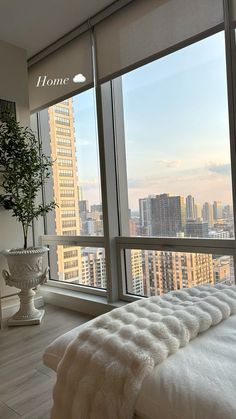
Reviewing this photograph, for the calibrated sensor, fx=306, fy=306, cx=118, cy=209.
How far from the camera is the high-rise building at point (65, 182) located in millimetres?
3514

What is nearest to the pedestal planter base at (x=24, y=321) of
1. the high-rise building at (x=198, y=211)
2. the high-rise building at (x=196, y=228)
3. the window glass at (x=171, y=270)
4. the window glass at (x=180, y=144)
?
the window glass at (x=171, y=270)

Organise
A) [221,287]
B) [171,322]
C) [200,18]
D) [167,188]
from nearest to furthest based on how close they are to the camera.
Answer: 1. [171,322]
2. [221,287]
3. [200,18]
4. [167,188]

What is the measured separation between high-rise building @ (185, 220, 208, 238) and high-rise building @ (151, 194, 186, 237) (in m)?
0.05

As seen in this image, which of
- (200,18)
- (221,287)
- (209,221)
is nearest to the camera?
(221,287)

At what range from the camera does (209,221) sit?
241 cm

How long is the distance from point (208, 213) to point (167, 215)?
38 cm

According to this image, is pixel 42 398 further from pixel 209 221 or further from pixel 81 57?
pixel 81 57

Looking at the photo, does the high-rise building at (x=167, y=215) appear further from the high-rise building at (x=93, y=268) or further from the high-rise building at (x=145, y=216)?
the high-rise building at (x=93, y=268)

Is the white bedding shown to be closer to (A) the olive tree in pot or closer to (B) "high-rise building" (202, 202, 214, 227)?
(B) "high-rise building" (202, 202, 214, 227)

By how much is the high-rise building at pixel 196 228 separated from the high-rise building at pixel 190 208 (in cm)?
4

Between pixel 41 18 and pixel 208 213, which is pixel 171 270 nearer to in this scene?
pixel 208 213

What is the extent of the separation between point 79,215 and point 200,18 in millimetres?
2182

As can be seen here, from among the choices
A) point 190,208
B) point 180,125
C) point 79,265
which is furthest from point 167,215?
point 79,265

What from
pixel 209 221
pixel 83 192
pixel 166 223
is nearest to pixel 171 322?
pixel 209 221
